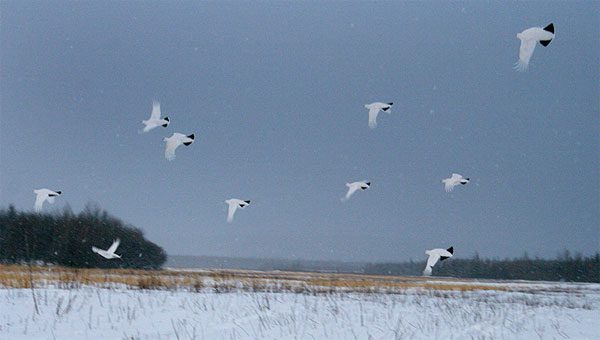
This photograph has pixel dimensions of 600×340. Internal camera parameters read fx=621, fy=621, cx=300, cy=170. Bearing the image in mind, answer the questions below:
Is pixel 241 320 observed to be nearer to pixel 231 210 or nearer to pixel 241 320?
pixel 241 320

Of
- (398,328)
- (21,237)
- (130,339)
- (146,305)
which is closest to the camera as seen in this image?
(130,339)

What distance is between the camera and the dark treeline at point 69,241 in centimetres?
5841

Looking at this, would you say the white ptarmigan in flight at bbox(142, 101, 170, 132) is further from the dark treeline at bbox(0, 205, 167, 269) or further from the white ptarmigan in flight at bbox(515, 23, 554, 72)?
the dark treeline at bbox(0, 205, 167, 269)

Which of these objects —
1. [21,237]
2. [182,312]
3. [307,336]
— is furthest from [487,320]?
[21,237]

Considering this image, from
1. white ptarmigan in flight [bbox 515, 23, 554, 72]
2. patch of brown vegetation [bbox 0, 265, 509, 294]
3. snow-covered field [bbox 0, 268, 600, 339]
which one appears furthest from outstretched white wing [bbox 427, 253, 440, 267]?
white ptarmigan in flight [bbox 515, 23, 554, 72]

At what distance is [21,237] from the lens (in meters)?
61.4

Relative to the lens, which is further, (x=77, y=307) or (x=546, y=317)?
(x=546, y=317)

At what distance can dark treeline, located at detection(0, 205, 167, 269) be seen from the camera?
58.4m

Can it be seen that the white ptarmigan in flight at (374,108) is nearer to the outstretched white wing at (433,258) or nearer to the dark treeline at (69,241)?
the outstretched white wing at (433,258)

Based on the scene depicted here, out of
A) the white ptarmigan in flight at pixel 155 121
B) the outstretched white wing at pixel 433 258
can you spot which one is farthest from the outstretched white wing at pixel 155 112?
the outstretched white wing at pixel 433 258

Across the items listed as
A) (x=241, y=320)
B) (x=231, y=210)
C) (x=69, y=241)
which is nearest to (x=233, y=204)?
(x=231, y=210)

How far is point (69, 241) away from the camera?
60000mm

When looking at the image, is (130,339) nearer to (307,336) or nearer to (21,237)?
(307,336)

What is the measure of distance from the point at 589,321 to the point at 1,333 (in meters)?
15.9
